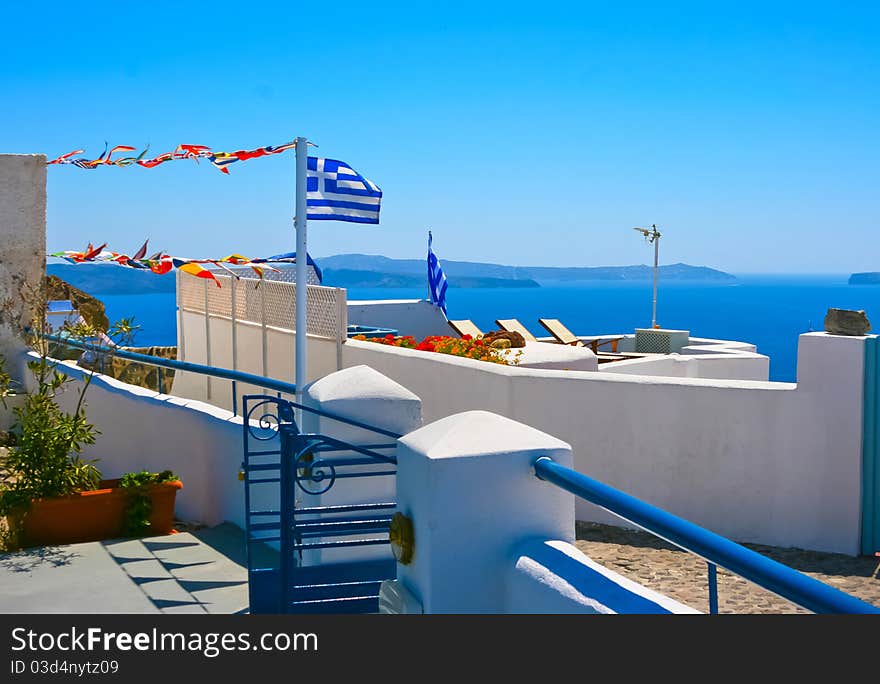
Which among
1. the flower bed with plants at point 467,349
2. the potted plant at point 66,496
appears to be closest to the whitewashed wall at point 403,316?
the flower bed with plants at point 467,349

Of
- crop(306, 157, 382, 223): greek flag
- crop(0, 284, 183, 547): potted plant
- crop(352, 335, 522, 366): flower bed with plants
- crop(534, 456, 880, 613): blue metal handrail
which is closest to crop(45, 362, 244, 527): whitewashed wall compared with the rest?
crop(0, 284, 183, 547): potted plant

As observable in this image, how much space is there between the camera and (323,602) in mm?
4766

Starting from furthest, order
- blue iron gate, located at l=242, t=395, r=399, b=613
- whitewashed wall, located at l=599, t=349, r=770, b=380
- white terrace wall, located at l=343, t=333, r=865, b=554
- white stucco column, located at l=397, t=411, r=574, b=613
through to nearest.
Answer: whitewashed wall, located at l=599, t=349, r=770, b=380 → white terrace wall, located at l=343, t=333, r=865, b=554 → blue iron gate, located at l=242, t=395, r=399, b=613 → white stucco column, located at l=397, t=411, r=574, b=613

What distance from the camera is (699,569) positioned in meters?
8.34

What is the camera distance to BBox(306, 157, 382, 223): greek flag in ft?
31.6

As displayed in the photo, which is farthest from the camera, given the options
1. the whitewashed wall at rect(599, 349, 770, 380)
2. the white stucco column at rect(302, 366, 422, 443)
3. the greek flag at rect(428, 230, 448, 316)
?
the greek flag at rect(428, 230, 448, 316)

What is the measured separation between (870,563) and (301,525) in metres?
6.01

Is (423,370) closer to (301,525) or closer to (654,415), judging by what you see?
(654,415)

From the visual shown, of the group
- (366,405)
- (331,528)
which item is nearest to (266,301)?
(366,405)

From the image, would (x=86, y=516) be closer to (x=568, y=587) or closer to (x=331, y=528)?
(x=331, y=528)

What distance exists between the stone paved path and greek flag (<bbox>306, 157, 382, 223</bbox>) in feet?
12.9

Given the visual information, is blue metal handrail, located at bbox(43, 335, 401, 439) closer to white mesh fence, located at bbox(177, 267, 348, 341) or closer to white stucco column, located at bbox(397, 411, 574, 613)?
white stucco column, located at bbox(397, 411, 574, 613)

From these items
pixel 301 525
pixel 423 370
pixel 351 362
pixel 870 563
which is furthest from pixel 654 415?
pixel 301 525

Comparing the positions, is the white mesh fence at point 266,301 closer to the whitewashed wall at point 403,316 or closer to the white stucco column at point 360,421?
the whitewashed wall at point 403,316
